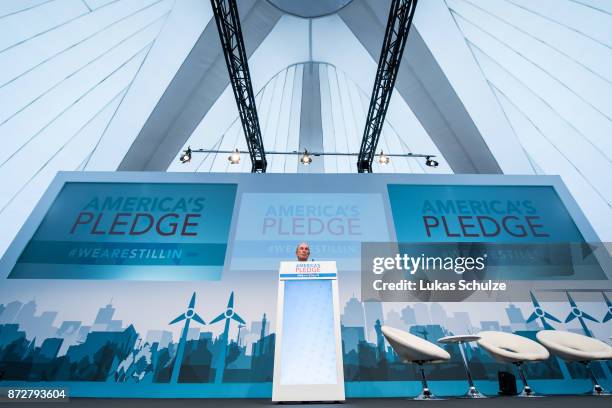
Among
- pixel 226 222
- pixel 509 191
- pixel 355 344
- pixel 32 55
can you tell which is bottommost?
pixel 355 344

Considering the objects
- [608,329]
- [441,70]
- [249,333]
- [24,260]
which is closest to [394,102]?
[441,70]

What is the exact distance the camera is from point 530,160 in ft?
20.5

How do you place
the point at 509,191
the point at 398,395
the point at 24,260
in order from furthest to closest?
1. the point at 509,191
2. the point at 24,260
3. the point at 398,395

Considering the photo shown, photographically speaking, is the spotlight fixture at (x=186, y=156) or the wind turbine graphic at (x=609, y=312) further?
the spotlight fixture at (x=186, y=156)

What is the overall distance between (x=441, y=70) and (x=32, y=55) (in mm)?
7336

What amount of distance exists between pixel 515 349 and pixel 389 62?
495 cm

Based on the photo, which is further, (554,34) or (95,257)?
(554,34)

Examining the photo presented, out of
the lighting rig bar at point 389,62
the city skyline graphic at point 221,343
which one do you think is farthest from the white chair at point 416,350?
the lighting rig bar at point 389,62

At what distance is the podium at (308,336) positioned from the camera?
2.32 m

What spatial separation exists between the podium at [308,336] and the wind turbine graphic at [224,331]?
61.1 inches

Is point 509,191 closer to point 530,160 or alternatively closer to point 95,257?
point 530,160

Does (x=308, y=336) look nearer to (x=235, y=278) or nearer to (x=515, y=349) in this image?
(x=235, y=278)

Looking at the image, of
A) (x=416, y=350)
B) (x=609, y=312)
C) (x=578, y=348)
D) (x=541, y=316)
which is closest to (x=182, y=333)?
(x=416, y=350)

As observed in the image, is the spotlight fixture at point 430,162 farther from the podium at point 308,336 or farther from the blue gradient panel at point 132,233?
the podium at point 308,336
